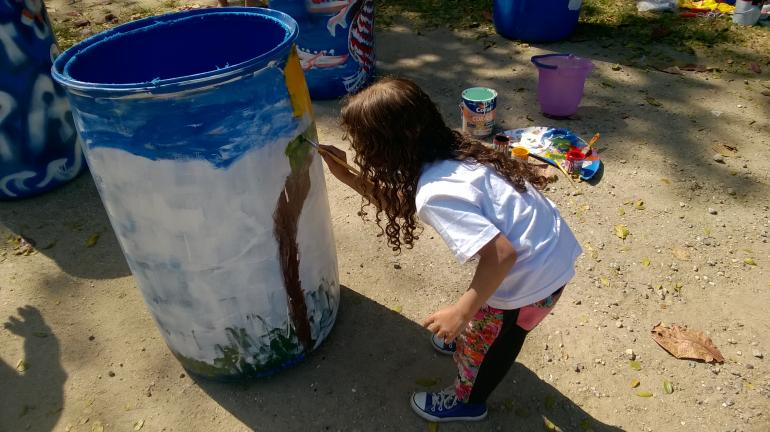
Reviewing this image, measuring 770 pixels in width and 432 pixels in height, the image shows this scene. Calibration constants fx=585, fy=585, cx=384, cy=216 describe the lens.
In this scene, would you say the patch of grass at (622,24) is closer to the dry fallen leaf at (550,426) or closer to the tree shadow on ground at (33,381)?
the dry fallen leaf at (550,426)

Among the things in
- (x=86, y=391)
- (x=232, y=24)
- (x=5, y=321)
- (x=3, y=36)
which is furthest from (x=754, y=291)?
(x=3, y=36)

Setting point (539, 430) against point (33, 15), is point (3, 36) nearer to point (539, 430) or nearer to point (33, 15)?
point (33, 15)

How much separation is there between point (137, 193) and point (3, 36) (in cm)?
196

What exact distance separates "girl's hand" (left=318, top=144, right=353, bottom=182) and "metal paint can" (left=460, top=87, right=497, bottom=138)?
178cm

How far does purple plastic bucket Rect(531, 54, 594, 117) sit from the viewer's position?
3.66 meters

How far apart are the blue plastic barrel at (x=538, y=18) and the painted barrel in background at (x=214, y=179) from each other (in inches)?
129

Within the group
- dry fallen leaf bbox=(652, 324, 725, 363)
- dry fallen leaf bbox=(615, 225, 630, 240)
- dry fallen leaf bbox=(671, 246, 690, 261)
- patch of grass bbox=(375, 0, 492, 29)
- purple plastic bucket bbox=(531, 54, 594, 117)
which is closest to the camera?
dry fallen leaf bbox=(652, 324, 725, 363)

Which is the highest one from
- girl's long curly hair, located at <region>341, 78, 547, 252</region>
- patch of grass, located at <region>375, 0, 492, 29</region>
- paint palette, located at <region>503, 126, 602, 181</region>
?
girl's long curly hair, located at <region>341, 78, 547, 252</region>

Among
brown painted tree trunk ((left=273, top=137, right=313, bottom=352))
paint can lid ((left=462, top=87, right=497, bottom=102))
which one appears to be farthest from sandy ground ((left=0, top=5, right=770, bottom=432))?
paint can lid ((left=462, top=87, right=497, bottom=102))

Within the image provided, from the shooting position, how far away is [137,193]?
1649mm

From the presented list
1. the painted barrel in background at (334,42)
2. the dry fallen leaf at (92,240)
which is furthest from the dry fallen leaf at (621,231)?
the dry fallen leaf at (92,240)

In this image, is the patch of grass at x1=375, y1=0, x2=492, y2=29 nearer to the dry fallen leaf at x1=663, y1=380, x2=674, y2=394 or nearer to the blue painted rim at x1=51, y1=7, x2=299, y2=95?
the blue painted rim at x1=51, y1=7, x2=299, y2=95

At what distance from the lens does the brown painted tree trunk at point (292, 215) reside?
1797mm

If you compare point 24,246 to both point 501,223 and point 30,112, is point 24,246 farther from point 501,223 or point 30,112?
point 501,223
